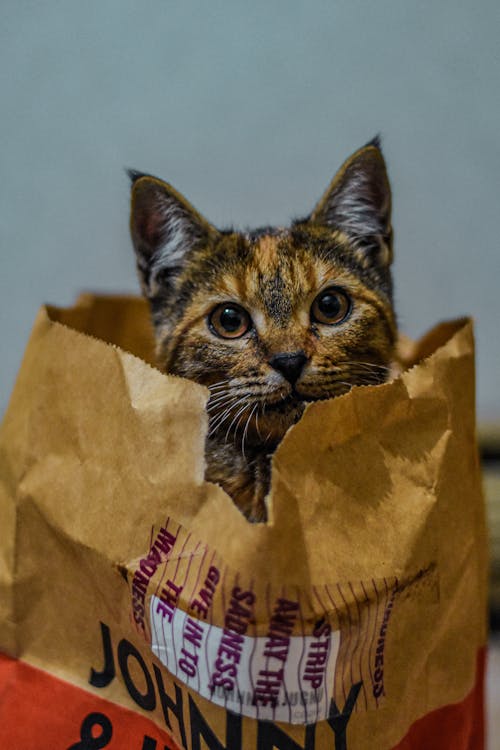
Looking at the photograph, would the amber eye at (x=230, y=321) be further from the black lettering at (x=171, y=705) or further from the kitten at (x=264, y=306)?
the black lettering at (x=171, y=705)

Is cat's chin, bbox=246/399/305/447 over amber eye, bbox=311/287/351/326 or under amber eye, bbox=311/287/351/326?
under

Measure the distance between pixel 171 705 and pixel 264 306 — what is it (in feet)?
1.37

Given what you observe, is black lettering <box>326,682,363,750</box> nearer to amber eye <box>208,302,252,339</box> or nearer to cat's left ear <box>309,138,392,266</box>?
amber eye <box>208,302,252,339</box>

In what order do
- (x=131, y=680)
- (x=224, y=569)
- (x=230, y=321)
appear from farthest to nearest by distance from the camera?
1. (x=230, y=321)
2. (x=131, y=680)
3. (x=224, y=569)

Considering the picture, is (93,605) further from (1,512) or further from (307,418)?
(307,418)

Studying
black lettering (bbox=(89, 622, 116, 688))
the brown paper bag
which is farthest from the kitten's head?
black lettering (bbox=(89, 622, 116, 688))

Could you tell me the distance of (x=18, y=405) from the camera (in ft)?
2.35

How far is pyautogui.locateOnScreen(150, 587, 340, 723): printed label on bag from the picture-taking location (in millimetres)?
538

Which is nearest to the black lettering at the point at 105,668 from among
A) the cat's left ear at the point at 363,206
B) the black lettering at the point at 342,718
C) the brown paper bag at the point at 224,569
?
the brown paper bag at the point at 224,569

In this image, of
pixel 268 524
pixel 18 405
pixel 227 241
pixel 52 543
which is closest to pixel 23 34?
pixel 227 241

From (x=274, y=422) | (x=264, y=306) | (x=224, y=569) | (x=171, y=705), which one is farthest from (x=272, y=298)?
(x=171, y=705)

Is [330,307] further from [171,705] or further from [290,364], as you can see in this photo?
[171,705]

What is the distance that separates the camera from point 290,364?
675mm

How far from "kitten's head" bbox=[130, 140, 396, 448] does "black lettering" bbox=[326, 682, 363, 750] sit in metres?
0.27
